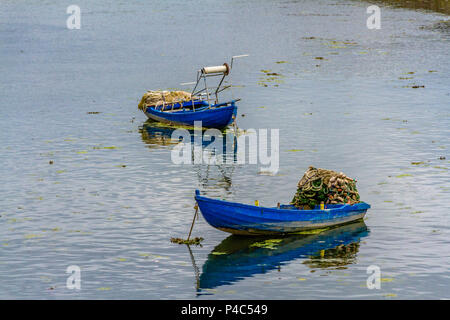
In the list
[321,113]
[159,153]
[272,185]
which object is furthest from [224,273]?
[321,113]

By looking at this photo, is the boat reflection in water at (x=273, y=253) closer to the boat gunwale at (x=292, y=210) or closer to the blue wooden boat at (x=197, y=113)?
the boat gunwale at (x=292, y=210)

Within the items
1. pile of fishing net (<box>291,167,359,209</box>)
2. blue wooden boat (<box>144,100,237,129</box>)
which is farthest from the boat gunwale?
blue wooden boat (<box>144,100,237,129</box>)

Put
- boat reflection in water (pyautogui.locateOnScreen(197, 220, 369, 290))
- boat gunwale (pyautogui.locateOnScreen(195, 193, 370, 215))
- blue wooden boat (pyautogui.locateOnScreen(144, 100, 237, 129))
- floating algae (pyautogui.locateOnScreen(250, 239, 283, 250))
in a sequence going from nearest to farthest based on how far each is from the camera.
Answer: boat reflection in water (pyautogui.locateOnScreen(197, 220, 369, 290))
boat gunwale (pyautogui.locateOnScreen(195, 193, 370, 215))
floating algae (pyautogui.locateOnScreen(250, 239, 283, 250))
blue wooden boat (pyautogui.locateOnScreen(144, 100, 237, 129))

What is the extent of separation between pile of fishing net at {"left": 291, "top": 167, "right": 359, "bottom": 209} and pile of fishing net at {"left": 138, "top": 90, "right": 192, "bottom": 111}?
32.2 m

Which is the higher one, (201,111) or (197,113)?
(201,111)

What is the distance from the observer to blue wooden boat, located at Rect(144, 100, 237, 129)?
223 feet

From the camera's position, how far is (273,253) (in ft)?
128

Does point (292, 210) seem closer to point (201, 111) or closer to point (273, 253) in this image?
point (273, 253)

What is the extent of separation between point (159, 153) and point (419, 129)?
21903mm

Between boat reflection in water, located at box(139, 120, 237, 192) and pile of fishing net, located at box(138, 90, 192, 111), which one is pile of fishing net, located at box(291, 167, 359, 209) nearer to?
boat reflection in water, located at box(139, 120, 237, 192)

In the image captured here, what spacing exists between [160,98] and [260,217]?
120 ft

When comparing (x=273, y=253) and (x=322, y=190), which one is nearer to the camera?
(x=273, y=253)

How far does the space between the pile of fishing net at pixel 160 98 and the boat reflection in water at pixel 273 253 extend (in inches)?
1335

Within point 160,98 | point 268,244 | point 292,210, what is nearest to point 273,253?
point 268,244
